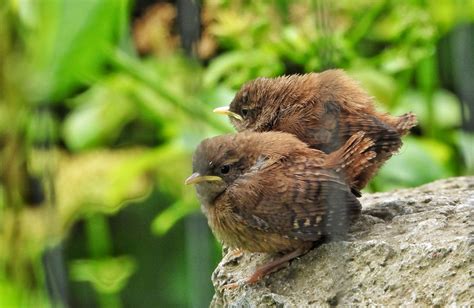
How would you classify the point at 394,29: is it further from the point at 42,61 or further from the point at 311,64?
the point at 42,61

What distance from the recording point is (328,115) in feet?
9.59

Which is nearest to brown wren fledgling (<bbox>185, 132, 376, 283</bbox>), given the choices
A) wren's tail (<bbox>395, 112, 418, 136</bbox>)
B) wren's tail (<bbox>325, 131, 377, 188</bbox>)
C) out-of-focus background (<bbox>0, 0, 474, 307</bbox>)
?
wren's tail (<bbox>325, 131, 377, 188</bbox>)

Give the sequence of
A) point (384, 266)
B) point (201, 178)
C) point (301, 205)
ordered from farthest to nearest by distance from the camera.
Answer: point (201, 178)
point (301, 205)
point (384, 266)

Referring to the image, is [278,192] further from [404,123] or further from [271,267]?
[404,123]

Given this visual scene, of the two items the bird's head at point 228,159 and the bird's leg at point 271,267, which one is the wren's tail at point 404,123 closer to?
the bird's head at point 228,159

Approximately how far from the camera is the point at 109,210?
4.79 meters

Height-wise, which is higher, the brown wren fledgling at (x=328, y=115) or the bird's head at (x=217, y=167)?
the brown wren fledgling at (x=328, y=115)

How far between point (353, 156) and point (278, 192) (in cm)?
23

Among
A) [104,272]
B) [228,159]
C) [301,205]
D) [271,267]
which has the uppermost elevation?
[228,159]

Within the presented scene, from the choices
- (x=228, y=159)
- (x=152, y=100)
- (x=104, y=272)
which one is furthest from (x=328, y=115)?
(x=104, y=272)

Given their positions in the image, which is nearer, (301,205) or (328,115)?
(301,205)

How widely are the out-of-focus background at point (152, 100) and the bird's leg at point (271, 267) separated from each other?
69 cm

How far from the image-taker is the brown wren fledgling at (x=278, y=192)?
269cm

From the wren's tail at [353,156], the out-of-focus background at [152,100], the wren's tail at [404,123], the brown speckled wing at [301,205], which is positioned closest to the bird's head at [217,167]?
the brown speckled wing at [301,205]
